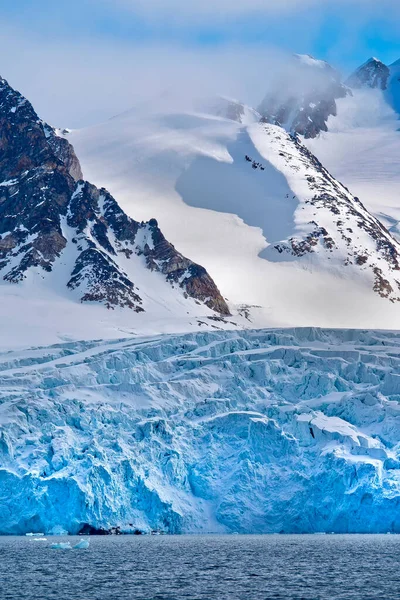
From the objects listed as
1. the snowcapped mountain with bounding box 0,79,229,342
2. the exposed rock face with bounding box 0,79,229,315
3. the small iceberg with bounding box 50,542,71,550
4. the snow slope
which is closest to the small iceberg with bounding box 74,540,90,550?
the small iceberg with bounding box 50,542,71,550

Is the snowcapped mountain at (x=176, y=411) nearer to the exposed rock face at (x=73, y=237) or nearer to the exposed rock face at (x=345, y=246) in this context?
the exposed rock face at (x=73, y=237)

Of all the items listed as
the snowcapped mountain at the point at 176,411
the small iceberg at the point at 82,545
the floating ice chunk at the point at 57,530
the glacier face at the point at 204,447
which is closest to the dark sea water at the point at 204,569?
the small iceberg at the point at 82,545

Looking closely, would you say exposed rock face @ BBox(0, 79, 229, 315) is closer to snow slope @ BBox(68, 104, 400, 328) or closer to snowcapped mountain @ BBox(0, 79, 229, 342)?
snowcapped mountain @ BBox(0, 79, 229, 342)

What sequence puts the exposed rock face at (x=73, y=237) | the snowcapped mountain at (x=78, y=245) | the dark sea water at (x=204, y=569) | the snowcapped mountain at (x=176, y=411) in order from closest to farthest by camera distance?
the dark sea water at (x=204, y=569) < the snowcapped mountain at (x=176, y=411) < the snowcapped mountain at (x=78, y=245) < the exposed rock face at (x=73, y=237)

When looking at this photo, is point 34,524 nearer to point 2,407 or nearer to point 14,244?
point 2,407

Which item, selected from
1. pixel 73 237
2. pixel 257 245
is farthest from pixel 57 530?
pixel 257 245

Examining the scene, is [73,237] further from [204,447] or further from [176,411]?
[204,447]
